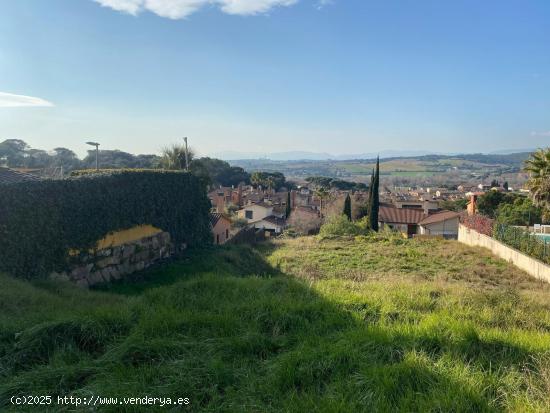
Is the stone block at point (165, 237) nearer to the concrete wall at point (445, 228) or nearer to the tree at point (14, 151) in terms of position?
the concrete wall at point (445, 228)

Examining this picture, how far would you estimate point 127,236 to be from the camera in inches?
478

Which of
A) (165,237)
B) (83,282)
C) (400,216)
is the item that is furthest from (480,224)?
(400,216)

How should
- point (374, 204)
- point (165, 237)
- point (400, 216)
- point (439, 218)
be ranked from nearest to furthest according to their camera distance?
point (165, 237) < point (374, 204) < point (439, 218) < point (400, 216)

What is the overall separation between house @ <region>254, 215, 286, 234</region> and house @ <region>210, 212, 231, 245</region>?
1813cm

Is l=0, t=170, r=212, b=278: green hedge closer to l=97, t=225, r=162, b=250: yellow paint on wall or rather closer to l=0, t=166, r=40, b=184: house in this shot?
l=97, t=225, r=162, b=250: yellow paint on wall

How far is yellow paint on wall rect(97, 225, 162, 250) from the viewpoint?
11.1 metres

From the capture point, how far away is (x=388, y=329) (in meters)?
4.41

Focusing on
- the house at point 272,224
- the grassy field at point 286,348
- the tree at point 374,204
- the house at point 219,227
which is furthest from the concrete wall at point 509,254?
the house at point 272,224

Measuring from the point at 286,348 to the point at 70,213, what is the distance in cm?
756

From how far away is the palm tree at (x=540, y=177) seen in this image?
2409 centimetres

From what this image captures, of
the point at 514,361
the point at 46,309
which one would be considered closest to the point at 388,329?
the point at 514,361

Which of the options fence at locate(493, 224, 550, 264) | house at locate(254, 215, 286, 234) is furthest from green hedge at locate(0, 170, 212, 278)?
house at locate(254, 215, 286, 234)

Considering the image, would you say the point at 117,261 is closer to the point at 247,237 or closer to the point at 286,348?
the point at 286,348

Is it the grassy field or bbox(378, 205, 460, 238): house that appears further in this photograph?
bbox(378, 205, 460, 238): house
